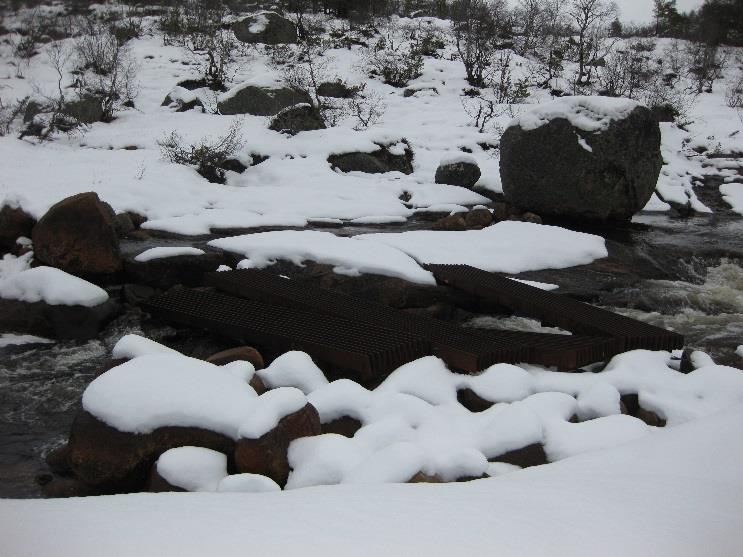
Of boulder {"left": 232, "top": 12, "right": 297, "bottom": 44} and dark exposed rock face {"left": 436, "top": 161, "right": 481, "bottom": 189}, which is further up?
boulder {"left": 232, "top": 12, "right": 297, "bottom": 44}

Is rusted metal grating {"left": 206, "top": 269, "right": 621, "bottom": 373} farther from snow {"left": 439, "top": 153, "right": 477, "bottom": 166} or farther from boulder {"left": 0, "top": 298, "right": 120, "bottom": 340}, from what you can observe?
snow {"left": 439, "top": 153, "right": 477, "bottom": 166}

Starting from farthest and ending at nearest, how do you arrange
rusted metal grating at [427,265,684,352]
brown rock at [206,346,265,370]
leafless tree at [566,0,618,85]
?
leafless tree at [566,0,618,85] < rusted metal grating at [427,265,684,352] < brown rock at [206,346,265,370]

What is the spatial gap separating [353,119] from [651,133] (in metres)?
7.28

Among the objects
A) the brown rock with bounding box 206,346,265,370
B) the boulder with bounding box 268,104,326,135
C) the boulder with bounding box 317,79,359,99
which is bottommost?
the brown rock with bounding box 206,346,265,370

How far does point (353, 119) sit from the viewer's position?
13.4 metres

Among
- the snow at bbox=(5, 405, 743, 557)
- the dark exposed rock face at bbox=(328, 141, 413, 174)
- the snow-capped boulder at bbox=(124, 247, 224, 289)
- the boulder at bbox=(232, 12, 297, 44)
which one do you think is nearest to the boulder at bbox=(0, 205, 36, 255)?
the snow-capped boulder at bbox=(124, 247, 224, 289)

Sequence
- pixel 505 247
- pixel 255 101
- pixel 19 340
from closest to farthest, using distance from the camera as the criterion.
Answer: pixel 19 340 → pixel 505 247 → pixel 255 101

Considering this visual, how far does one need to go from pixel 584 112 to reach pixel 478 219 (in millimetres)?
1851

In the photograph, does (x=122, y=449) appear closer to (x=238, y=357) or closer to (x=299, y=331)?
(x=238, y=357)

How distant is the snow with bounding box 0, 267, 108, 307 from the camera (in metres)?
4.45

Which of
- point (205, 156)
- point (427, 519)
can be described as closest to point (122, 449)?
point (427, 519)

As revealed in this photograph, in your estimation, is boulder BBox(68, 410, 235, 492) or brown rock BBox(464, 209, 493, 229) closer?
boulder BBox(68, 410, 235, 492)

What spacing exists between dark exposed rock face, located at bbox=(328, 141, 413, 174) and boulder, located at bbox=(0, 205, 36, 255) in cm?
532

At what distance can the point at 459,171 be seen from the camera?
9406 mm
